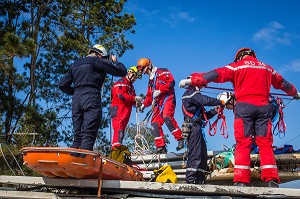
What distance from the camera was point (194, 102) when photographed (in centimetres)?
751

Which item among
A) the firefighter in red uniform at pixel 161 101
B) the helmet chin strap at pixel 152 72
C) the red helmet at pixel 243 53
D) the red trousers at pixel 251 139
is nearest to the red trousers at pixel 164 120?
the firefighter in red uniform at pixel 161 101

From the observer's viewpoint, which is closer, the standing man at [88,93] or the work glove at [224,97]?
the standing man at [88,93]

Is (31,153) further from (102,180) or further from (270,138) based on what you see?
(270,138)

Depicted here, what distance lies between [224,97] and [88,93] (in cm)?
289

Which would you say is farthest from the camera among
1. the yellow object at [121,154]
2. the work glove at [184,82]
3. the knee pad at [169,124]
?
the knee pad at [169,124]

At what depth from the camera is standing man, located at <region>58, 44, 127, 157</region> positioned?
5688 mm

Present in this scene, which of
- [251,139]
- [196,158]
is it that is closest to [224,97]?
[196,158]

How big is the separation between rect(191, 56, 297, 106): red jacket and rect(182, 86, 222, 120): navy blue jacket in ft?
5.19

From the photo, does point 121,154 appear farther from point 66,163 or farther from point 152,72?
point 66,163

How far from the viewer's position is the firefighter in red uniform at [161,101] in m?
8.75

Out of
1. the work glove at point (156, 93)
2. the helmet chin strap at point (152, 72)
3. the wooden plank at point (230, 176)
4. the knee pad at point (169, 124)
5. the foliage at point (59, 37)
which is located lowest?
the wooden plank at point (230, 176)

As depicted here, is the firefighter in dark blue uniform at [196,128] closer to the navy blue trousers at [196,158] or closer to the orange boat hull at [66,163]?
the navy blue trousers at [196,158]

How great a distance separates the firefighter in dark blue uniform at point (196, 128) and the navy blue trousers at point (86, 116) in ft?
5.87

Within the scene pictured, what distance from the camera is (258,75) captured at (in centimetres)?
571
